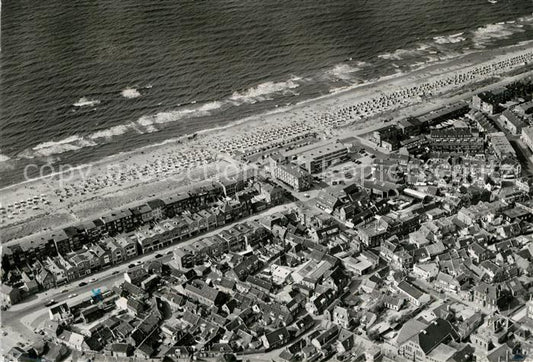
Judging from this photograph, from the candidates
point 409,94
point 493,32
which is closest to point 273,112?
point 409,94

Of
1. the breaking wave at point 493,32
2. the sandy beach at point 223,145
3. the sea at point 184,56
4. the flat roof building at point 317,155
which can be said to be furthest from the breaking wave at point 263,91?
the breaking wave at point 493,32

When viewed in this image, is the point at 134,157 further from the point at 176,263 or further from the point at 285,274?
the point at 285,274

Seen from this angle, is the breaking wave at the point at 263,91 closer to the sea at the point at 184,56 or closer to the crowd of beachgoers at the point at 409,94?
the sea at the point at 184,56

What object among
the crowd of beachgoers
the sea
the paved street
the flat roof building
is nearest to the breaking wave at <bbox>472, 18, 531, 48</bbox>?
the sea

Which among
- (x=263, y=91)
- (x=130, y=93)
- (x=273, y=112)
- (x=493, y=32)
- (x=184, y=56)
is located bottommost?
(x=273, y=112)

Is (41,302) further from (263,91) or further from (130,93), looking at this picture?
(263,91)
